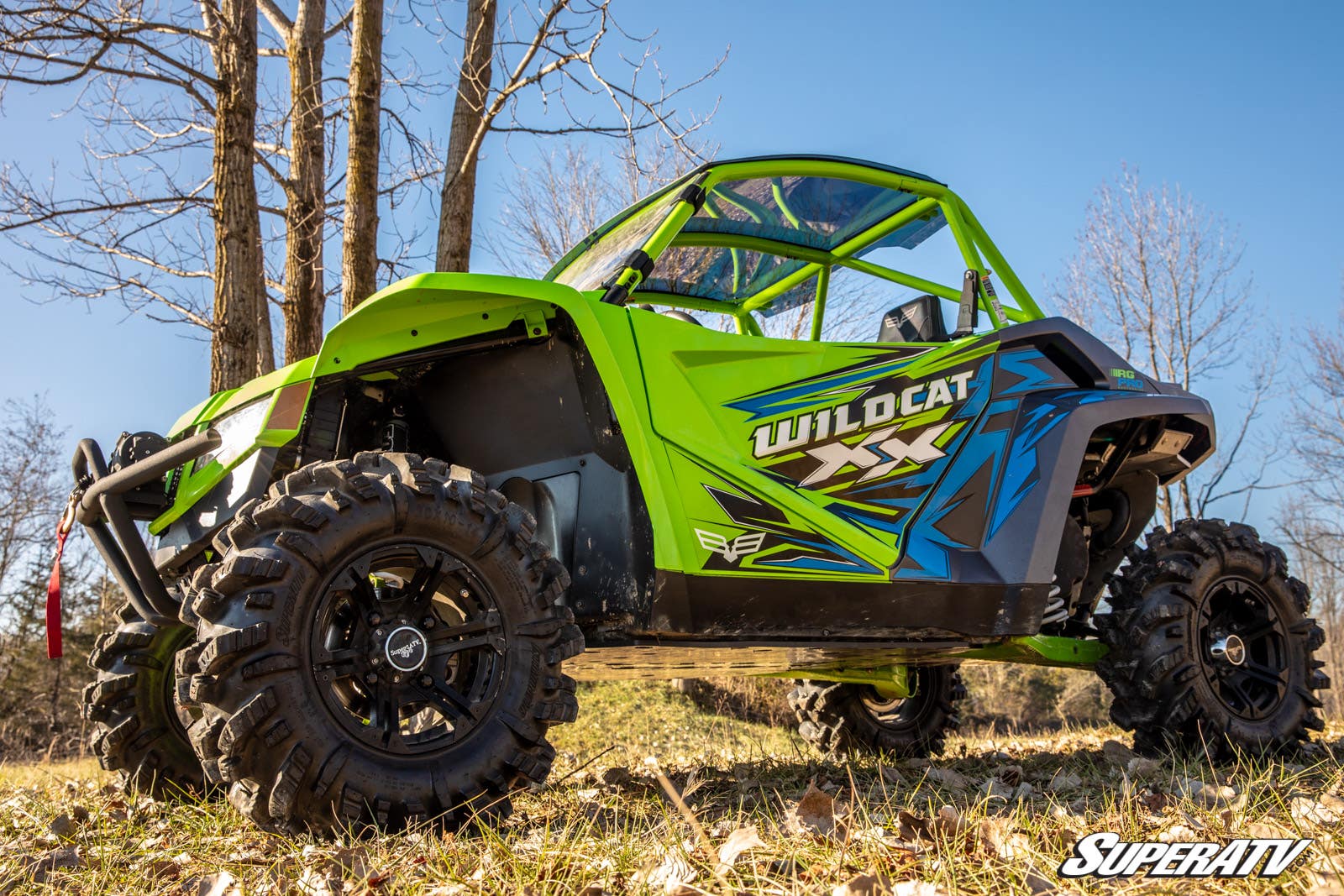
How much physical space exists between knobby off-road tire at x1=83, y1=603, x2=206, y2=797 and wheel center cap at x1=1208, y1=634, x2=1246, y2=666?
421 centimetres

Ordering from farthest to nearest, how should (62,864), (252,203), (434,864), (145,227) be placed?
(145,227) < (252,203) < (62,864) < (434,864)

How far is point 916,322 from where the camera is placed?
4.45m

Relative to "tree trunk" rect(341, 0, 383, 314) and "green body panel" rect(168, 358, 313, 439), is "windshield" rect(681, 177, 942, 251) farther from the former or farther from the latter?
"tree trunk" rect(341, 0, 383, 314)

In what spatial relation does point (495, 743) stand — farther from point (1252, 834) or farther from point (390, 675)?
point (1252, 834)

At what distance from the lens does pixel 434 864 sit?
2240mm

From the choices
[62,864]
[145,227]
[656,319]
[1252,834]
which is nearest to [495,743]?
[62,864]

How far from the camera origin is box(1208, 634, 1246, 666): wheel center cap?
4387 millimetres

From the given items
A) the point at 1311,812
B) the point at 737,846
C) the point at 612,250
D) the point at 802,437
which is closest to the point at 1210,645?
the point at 1311,812

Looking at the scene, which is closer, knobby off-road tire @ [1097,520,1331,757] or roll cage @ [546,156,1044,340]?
roll cage @ [546,156,1044,340]

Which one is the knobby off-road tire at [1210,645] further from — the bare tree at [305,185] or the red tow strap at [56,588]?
the bare tree at [305,185]

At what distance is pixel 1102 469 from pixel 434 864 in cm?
354

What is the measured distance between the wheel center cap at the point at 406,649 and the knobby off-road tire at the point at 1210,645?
3109mm

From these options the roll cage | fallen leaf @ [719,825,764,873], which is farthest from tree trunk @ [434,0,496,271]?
fallen leaf @ [719,825,764,873]

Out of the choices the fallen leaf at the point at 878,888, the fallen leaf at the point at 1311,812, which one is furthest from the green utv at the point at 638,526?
the fallen leaf at the point at 1311,812
